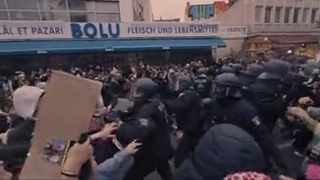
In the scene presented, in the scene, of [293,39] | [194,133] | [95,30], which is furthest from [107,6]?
[194,133]

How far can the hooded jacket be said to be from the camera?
6.07 ft

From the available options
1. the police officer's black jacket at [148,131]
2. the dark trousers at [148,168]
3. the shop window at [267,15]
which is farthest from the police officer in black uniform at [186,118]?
the shop window at [267,15]

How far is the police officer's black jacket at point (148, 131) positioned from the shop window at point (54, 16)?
16573 mm

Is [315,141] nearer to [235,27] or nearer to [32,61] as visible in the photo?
[32,61]

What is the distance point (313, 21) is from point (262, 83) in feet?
110

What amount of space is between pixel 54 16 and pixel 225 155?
1885 centimetres

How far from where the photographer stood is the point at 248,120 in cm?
313

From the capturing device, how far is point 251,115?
314 centimetres

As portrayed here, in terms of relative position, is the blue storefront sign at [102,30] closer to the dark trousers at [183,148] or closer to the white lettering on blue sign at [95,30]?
the white lettering on blue sign at [95,30]

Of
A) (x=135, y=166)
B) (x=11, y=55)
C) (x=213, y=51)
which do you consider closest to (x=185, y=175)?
(x=135, y=166)

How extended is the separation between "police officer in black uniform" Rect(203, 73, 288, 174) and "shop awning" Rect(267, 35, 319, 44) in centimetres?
2583

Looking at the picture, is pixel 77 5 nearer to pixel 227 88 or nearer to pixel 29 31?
pixel 29 31

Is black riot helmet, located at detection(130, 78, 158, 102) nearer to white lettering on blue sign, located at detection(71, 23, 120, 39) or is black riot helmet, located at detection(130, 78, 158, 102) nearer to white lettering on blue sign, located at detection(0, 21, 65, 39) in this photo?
white lettering on blue sign, located at detection(0, 21, 65, 39)

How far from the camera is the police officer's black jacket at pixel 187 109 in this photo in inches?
178
